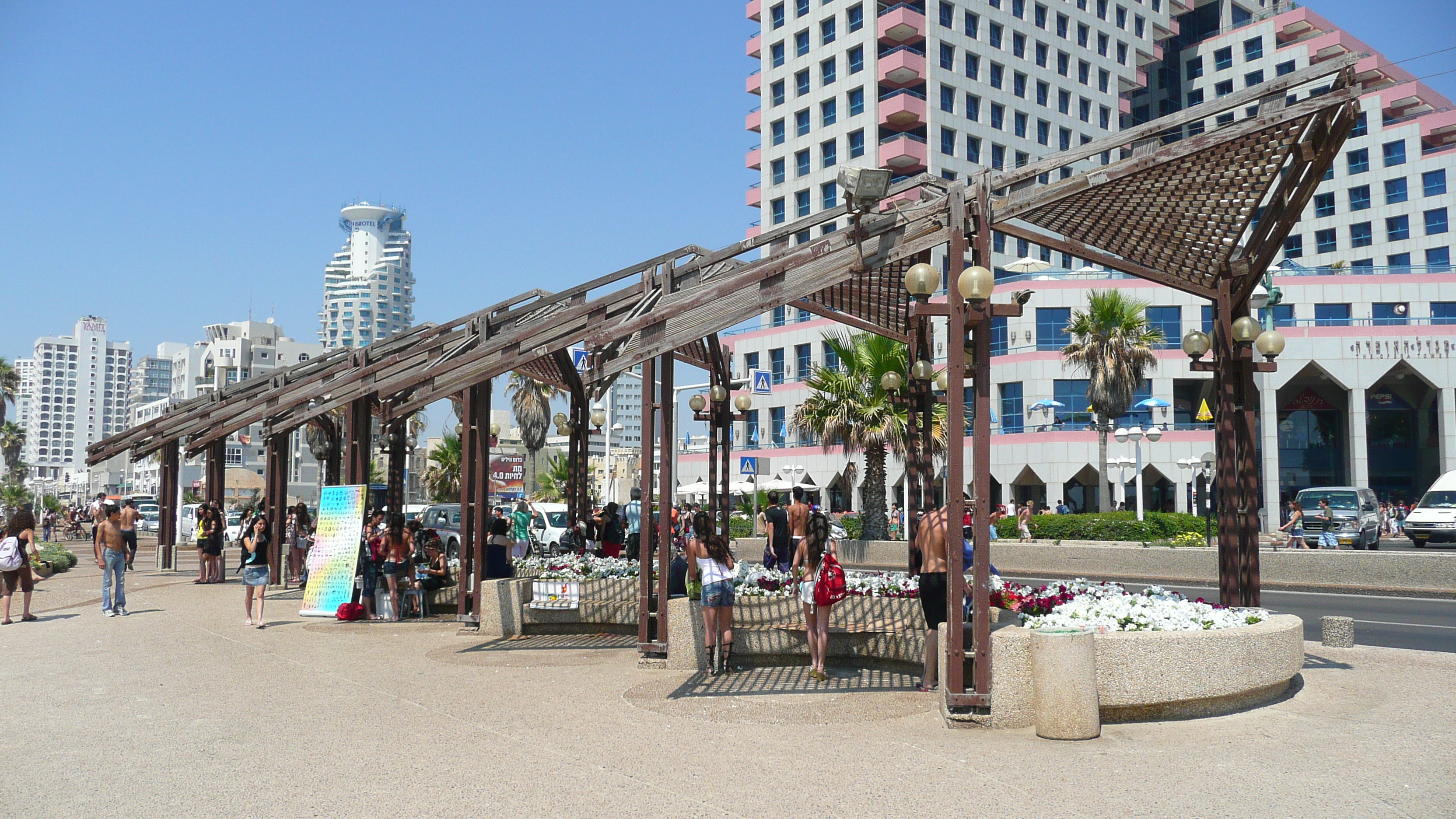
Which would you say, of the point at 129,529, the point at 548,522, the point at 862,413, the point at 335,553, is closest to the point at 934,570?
the point at 335,553

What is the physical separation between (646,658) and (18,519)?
9892 millimetres

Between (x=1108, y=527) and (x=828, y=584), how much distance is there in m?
21.3

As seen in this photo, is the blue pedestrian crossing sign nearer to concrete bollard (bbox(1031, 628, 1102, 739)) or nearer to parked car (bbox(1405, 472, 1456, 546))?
parked car (bbox(1405, 472, 1456, 546))

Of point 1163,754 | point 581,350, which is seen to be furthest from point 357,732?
point 581,350

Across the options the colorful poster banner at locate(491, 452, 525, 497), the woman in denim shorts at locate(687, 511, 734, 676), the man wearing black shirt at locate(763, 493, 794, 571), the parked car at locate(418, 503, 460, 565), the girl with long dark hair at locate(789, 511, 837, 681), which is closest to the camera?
the girl with long dark hair at locate(789, 511, 837, 681)

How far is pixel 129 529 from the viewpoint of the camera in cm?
2292

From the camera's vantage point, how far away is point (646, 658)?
35.9 ft

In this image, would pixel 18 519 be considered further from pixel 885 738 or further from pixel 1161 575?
pixel 1161 575

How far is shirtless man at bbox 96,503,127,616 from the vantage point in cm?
1550

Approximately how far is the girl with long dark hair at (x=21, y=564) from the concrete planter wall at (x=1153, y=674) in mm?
13529

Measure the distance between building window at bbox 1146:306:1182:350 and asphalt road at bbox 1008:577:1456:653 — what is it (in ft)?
91.9

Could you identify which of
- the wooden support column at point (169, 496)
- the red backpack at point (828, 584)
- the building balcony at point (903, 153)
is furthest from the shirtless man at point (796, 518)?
the building balcony at point (903, 153)

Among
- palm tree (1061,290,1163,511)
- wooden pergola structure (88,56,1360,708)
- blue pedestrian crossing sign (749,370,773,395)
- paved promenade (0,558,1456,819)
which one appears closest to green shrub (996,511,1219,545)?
palm tree (1061,290,1163,511)

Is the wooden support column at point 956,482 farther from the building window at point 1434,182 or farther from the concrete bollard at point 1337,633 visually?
the building window at point 1434,182
